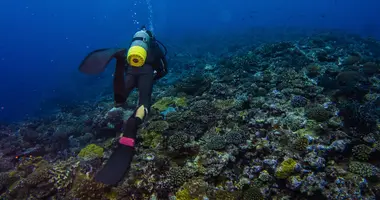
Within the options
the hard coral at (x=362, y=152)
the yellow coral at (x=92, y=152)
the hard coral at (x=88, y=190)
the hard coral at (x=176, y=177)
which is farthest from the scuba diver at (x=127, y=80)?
the hard coral at (x=362, y=152)

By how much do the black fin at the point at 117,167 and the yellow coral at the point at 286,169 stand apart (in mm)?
3550

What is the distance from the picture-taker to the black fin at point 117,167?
4.96 meters

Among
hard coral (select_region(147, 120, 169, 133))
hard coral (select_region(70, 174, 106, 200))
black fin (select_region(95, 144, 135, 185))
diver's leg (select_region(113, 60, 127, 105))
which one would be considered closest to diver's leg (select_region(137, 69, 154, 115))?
diver's leg (select_region(113, 60, 127, 105))

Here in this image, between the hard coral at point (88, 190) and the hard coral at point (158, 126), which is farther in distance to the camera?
the hard coral at point (158, 126)

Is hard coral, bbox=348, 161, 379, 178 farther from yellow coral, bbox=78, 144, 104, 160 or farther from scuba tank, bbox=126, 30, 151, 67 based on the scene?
yellow coral, bbox=78, 144, 104, 160

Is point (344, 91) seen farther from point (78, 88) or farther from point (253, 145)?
point (78, 88)

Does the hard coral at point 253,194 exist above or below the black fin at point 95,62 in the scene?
below

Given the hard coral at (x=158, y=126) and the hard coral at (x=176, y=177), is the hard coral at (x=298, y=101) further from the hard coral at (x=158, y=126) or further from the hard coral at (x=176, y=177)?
the hard coral at (x=176, y=177)

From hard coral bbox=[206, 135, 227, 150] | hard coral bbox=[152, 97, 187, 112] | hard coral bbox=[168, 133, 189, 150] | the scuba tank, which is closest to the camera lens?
the scuba tank

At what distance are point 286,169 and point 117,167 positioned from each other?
13.1 feet

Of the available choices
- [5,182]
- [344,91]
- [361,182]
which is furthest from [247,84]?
[5,182]

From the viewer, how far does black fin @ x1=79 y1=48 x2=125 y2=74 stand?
4.64 meters

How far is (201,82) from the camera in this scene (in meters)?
11.1

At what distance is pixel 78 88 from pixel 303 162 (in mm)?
30878
